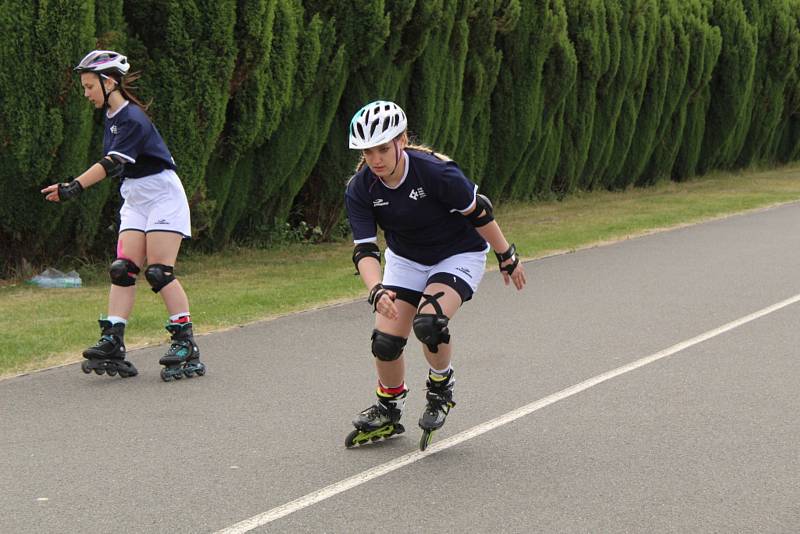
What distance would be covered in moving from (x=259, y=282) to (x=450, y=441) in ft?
20.2

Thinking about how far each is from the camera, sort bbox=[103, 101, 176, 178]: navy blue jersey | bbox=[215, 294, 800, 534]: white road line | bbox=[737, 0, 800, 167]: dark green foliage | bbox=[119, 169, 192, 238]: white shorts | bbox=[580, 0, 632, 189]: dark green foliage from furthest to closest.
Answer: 1. bbox=[737, 0, 800, 167]: dark green foliage
2. bbox=[580, 0, 632, 189]: dark green foliage
3. bbox=[119, 169, 192, 238]: white shorts
4. bbox=[103, 101, 176, 178]: navy blue jersey
5. bbox=[215, 294, 800, 534]: white road line

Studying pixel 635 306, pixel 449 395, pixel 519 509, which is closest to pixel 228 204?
pixel 635 306

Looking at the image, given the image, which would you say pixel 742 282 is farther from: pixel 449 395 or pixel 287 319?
pixel 449 395

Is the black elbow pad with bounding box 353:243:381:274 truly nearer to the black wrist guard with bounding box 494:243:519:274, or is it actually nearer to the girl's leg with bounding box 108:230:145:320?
the black wrist guard with bounding box 494:243:519:274

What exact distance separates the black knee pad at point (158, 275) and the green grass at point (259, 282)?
101 centimetres

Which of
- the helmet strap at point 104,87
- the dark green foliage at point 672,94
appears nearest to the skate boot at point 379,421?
the helmet strap at point 104,87

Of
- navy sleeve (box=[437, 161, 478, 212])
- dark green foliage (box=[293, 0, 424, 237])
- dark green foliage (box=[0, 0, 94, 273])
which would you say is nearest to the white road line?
navy sleeve (box=[437, 161, 478, 212])

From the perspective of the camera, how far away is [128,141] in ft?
26.7

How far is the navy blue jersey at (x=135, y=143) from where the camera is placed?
815 cm

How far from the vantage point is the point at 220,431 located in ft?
22.7

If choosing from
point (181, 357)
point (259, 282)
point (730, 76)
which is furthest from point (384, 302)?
point (730, 76)

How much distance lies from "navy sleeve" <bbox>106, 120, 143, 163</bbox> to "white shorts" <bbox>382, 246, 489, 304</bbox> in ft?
7.35

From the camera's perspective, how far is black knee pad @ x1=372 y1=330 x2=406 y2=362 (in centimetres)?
644

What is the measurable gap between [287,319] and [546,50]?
1030 centimetres
